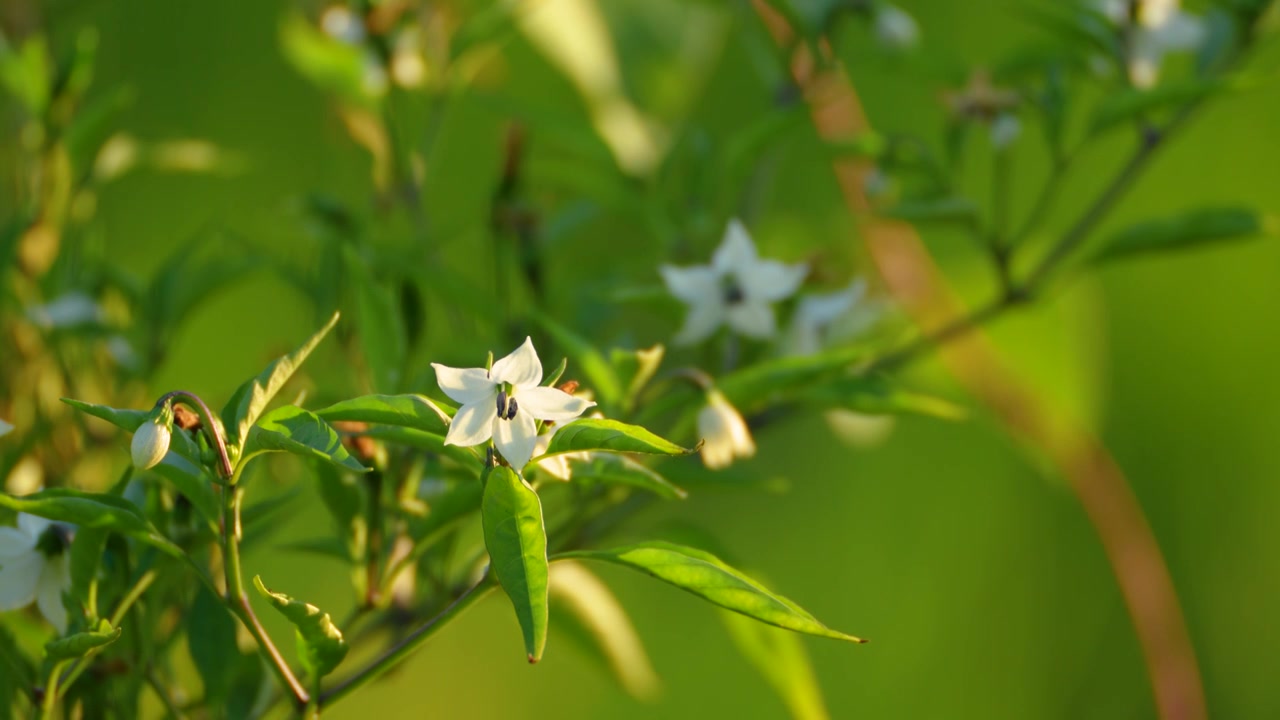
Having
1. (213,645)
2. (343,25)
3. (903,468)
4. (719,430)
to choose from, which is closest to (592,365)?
(719,430)

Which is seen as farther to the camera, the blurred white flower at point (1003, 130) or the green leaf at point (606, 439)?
the blurred white flower at point (1003, 130)

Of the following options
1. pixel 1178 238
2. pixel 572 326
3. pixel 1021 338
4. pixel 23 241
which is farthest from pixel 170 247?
pixel 1178 238

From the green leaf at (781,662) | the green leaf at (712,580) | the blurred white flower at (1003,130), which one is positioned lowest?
the green leaf at (781,662)

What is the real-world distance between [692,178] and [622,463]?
27 centimetres

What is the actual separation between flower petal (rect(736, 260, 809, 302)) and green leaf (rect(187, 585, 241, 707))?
227 mm

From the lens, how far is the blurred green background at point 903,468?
116 cm

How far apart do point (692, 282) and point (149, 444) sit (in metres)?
0.23

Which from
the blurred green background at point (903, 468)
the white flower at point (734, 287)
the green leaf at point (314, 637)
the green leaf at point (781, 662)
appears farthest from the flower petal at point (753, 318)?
the blurred green background at point (903, 468)

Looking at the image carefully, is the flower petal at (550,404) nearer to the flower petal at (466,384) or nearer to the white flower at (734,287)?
the flower petal at (466,384)

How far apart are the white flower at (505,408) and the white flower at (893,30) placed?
34cm

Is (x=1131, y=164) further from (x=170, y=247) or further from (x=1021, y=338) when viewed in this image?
(x=170, y=247)

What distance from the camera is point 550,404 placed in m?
0.29

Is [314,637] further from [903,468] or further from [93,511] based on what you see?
[903,468]

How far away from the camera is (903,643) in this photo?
4.00ft
